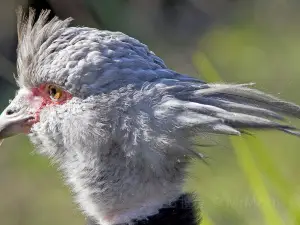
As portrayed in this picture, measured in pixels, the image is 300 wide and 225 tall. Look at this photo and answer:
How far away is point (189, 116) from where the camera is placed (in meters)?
1.62

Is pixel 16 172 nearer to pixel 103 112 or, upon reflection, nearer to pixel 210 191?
pixel 210 191

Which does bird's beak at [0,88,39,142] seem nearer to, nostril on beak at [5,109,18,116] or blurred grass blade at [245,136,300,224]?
nostril on beak at [5,109,18,116]

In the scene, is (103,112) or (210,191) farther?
(210,191)

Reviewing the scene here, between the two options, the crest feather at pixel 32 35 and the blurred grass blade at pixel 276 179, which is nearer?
the crest feather at pixel 32 35

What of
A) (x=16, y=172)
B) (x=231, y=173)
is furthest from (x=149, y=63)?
(x=16, y=172)

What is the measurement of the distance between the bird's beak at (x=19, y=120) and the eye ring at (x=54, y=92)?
0.08m

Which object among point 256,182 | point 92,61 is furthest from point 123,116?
point 256,182

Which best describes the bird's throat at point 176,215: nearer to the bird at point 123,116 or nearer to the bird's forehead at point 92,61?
the bird at point 123,116

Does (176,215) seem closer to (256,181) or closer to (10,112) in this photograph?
(256,181)

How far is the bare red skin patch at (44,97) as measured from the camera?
180cm

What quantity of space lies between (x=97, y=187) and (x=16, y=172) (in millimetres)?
3422

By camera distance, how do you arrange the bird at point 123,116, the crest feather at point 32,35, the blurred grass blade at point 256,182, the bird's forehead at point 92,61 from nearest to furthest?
the bird at point 123,116
the bird's forehead at point 92,61
the crest feather at point 32,35
the blurred grass blade at point 256,182

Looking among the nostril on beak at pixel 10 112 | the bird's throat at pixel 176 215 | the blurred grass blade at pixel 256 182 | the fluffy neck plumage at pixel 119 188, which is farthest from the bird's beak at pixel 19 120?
the blurred grass blade at pixel 256 182

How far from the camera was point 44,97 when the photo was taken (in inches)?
73.0
